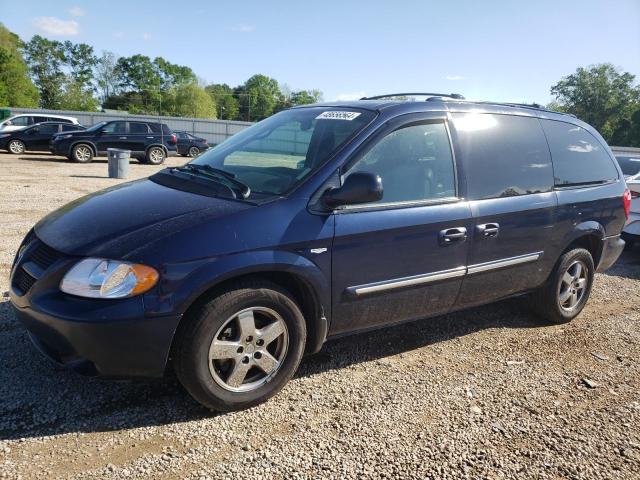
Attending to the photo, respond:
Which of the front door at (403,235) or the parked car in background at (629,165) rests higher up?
the parked car in background at (629,165)

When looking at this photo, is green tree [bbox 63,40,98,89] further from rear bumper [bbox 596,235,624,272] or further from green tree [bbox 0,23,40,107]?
rear bumper [bbox 596,235,624,272]

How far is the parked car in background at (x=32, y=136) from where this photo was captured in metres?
20.3

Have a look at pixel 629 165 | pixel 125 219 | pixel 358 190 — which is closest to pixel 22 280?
pixel 125 219

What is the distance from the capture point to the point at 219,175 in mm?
3453

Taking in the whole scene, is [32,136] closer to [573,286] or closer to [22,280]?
[22,280]

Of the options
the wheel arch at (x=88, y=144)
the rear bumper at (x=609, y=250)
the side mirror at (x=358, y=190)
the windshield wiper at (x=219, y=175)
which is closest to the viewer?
the side mirror at (x=358, y=190)

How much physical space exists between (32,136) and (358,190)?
21.4 metres

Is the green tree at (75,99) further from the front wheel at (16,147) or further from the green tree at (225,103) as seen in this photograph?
the front wheel at (16,147)

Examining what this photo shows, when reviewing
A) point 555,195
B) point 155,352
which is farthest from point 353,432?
point 555,195

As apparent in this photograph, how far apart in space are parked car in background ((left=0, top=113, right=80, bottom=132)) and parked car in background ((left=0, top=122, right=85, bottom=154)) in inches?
15.0

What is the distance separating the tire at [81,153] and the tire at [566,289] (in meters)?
17.8

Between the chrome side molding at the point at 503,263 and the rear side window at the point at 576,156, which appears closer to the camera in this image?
the chrome side molding at the point at 503,263

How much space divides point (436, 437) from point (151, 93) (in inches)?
4336

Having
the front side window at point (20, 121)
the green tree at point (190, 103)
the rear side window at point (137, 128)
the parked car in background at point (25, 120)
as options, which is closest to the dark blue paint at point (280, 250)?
the rear side window at point (137, 128)
